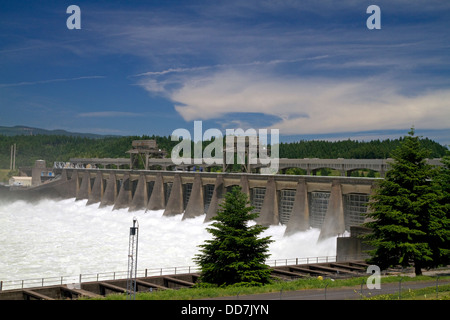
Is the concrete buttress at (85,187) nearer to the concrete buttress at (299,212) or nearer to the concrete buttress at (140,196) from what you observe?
the concrete buttress at (140,196)

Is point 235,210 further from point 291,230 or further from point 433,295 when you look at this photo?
point 291,230

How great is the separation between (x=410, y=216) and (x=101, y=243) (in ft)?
133

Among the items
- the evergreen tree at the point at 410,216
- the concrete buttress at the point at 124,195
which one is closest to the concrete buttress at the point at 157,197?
the concrete buttress at the point at 124,195

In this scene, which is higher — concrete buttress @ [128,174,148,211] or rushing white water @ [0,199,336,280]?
concrete buttress @ [128,174,148,211]

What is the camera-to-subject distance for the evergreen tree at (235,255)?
92.8 feet

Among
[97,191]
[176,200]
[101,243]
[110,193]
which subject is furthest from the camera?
[97,191]

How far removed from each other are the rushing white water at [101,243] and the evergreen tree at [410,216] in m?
10.4

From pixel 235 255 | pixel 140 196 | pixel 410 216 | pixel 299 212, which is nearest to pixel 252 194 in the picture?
pixel 299 212

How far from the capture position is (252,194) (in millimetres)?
62438

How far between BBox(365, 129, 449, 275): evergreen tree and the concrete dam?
49.9 feet

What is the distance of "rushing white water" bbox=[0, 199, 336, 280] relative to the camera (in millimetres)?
46219

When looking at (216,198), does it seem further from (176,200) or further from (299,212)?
(299,212)

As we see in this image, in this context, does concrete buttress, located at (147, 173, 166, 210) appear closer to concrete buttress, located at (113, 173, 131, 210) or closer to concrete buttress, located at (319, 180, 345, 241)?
concrete buttress, located at (113, 173, 131, 210)

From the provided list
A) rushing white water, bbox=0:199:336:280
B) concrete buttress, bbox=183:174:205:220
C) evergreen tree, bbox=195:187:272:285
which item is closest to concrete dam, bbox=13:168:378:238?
concrete buttress, bbox=183:174:205:220
